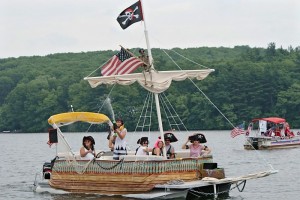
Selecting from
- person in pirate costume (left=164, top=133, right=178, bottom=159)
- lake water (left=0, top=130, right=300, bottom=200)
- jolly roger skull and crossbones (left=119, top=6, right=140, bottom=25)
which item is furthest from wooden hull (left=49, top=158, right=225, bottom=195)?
jolly roger skull and crossbones (left=119, top=6, right=140, bottom=25)

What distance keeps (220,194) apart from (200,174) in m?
1.70

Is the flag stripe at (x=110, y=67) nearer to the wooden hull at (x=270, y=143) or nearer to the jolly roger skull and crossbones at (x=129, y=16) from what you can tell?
the jolly roger skull and crossbones at (x=129, y=16)

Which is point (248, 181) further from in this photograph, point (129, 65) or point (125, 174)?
point (129, 65)

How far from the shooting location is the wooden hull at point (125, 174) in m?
26.9

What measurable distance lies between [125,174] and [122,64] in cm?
346

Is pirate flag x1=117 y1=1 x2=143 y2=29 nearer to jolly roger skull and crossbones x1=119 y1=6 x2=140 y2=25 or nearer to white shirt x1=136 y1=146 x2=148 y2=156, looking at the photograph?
jolly roger skull and crossbones x1=119 y1=6 x2=140 y2=25

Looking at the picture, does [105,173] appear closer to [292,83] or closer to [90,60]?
[292,83]

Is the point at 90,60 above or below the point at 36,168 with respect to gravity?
above

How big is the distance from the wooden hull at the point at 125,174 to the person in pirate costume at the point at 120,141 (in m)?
0.51

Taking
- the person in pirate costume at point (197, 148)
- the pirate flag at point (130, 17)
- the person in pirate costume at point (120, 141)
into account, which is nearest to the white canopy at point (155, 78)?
the person in pirate costume at point (120, 141)

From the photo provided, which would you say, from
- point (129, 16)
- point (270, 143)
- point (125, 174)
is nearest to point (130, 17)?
point (129, 16)

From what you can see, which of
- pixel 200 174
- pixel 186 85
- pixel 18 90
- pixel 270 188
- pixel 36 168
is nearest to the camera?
pixel 200 174

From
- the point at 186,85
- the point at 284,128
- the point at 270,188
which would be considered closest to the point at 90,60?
the point at 186,85

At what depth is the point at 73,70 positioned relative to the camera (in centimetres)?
18012
